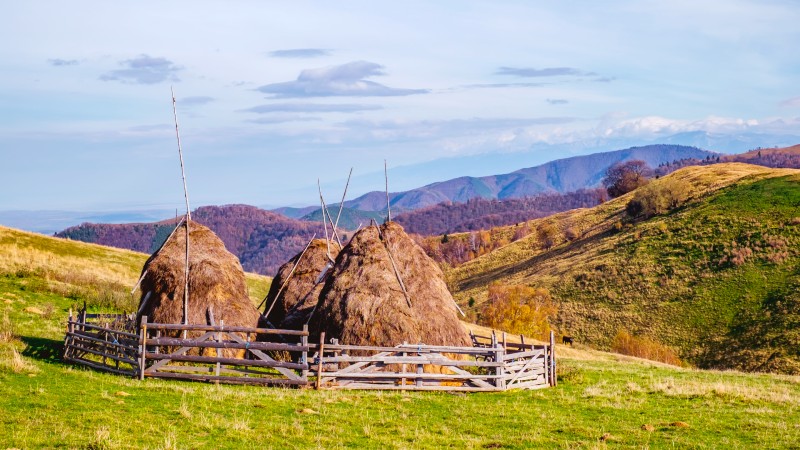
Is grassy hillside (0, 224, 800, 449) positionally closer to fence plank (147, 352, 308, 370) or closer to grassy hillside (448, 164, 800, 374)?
fence plank (147, 352, 308, 370)

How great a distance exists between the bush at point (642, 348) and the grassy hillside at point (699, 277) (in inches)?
57.2

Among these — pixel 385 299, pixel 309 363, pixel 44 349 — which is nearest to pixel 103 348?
pixel 44 349

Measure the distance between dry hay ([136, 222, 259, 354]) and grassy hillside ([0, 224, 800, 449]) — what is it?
347cm

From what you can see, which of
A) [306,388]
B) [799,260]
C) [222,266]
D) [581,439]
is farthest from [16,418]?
[799,260]

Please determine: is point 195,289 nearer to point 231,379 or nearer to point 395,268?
point 231,379

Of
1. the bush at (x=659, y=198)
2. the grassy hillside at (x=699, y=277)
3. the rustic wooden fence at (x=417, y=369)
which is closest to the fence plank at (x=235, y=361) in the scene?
the rustic wooden fence at (x=417, y=369)

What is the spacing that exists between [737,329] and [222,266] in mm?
59530

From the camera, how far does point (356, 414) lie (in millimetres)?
16484

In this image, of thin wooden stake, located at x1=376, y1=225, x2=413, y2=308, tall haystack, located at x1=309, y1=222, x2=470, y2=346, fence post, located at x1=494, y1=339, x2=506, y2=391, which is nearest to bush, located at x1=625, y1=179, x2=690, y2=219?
tall haystack, located at x1=309, y1=222, x2=470, y2=346

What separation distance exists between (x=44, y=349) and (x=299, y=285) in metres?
9.46

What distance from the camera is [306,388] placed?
1975cm

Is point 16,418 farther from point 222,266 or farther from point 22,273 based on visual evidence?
point 22,273

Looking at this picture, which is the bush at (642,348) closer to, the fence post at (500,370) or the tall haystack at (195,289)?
the fence post at (500,370)

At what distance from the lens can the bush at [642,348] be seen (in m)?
69.2
